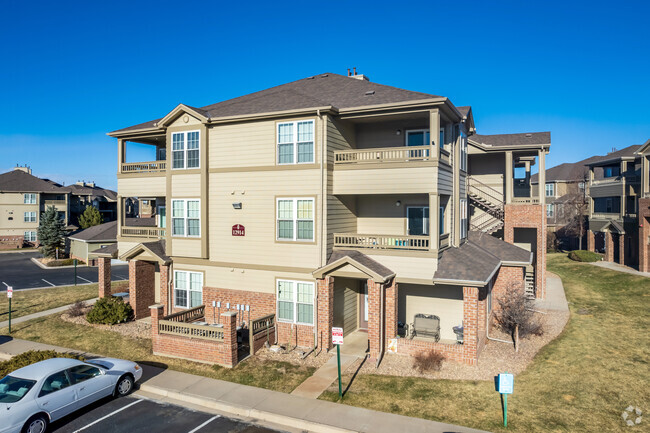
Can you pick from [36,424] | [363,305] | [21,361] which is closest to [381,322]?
[363,305]

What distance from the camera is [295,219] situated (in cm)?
1822

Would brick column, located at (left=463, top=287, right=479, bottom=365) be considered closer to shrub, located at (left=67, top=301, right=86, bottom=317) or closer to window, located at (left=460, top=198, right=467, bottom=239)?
window, located at (left=460, top=198, right=467, bottom=239)

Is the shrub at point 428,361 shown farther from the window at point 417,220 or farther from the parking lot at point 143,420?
the parking lot at point 143,420

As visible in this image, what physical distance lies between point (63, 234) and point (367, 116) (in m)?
46.4

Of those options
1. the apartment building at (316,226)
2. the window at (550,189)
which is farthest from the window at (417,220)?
the window at (550,189)

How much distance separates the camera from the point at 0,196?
59031 millimetres

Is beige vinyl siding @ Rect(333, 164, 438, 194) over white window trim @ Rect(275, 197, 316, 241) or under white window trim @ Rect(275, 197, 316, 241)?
over

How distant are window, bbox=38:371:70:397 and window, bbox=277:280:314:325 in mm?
8525

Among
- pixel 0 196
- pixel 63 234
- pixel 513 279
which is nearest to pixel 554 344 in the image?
pixel 513 279

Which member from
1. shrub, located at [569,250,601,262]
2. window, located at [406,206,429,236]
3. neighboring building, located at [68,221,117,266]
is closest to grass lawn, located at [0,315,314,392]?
window, located at [406,206,429,236]

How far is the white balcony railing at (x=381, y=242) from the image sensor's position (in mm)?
17188

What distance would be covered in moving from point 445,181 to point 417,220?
2315 mm

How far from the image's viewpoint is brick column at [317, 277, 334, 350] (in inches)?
682

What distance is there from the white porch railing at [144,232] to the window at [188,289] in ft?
9.57
